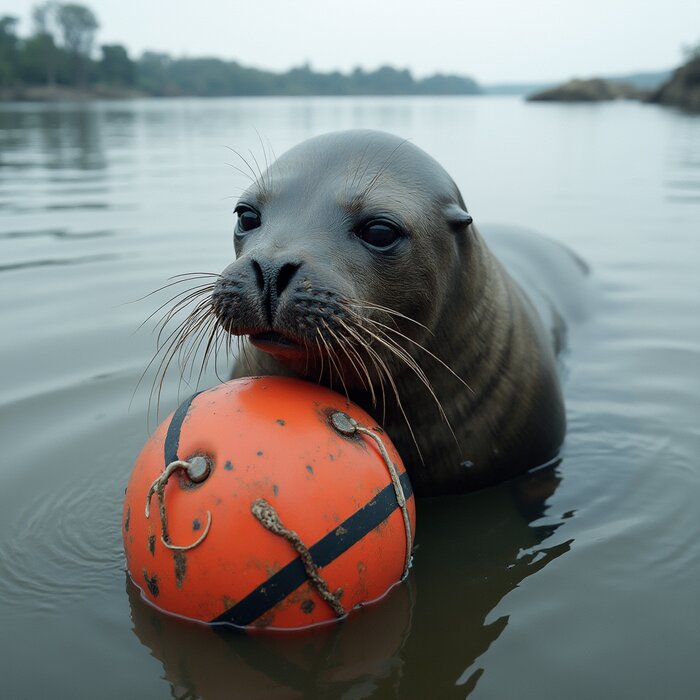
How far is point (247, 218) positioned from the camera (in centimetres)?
327

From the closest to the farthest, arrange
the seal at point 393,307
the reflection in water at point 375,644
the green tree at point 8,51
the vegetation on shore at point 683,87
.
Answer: the reflection in water at point 375,644 → the seal at point 393,307 → the vegetation on shore at point 683,87 → the green tree at point 8,51

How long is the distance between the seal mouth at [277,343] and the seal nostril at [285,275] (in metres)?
0.15

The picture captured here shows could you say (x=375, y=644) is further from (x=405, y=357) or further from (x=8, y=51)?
(x=8, y=51)

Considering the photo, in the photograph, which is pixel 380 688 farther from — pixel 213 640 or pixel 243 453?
pixel 243 453

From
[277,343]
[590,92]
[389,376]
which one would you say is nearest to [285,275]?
[277,343]

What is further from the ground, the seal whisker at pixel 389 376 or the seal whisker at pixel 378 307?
the seal whisker at pixel 378 307

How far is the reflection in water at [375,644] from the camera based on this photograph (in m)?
2.45

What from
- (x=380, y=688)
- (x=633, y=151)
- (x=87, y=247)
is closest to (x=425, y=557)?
(x=380, y=688)

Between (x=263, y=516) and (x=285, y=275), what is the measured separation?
2.39 feet

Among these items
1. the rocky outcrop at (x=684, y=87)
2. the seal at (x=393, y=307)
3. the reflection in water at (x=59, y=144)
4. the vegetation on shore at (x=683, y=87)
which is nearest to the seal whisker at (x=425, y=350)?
the seal at (x=393, y=307)

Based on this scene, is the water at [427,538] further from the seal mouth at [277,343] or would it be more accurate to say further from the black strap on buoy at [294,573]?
the seal mouth at [277,343]

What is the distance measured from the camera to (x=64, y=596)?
113 inches

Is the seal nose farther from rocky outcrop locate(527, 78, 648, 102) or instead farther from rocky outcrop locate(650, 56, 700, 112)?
rocky outcrop locate(527, 78, 648, 102)

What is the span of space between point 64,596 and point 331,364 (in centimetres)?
111
